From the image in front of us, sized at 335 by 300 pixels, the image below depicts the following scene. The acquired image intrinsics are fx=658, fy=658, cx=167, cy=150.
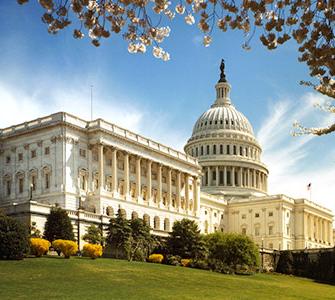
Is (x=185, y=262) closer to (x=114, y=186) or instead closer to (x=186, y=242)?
(x=186, y=242)

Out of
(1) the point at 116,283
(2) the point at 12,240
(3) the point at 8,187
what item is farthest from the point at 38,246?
(3) the point at 8,187

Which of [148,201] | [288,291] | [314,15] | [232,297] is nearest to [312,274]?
[148,201]

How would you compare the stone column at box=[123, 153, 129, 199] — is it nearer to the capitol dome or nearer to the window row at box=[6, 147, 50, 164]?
the window row at box=[6, 147, 50, 164]

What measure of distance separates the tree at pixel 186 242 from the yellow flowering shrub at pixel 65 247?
18.0m

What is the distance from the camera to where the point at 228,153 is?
157375 millimetres

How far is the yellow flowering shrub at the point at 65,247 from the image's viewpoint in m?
61.1

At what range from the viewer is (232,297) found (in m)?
50.1

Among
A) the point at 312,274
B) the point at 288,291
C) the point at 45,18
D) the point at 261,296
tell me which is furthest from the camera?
the point at 312,274

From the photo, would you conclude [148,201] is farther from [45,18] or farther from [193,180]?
[45,18]

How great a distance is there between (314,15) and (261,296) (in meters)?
44.3

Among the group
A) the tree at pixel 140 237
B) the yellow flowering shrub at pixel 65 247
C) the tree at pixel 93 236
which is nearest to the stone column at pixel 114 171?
the tree at pixel 140 237

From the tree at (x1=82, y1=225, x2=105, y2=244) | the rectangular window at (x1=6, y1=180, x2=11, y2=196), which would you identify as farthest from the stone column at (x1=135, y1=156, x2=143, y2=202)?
the tree at (x1=82, y1=225, x2=105, y2=244)

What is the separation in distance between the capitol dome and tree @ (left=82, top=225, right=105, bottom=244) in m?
79.4

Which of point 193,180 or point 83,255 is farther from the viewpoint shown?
point 193,180
